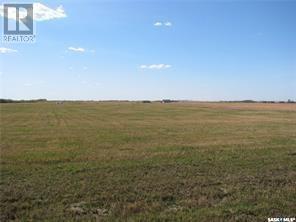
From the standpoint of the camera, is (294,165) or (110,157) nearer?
(294,165)

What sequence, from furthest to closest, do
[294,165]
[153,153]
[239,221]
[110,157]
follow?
[153,153]
[110,157]
[294,165]
[239,221]

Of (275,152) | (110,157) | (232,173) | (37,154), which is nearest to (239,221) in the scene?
(232,173)

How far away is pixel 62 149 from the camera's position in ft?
50.9

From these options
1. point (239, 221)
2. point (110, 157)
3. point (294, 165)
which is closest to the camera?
point (239, 221)

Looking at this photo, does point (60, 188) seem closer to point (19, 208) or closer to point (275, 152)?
point (19, 208)

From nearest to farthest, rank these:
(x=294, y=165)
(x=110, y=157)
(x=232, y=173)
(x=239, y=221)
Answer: (x=239, y=221) < (x=232, y=173) < (x=294, y=165) < (x=110, y=157)

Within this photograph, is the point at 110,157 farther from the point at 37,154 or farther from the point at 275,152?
the point at 275,152

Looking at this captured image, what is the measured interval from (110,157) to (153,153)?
6.29 ft

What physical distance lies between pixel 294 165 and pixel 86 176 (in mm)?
6924

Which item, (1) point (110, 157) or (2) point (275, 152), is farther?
(2) point (275, 152)

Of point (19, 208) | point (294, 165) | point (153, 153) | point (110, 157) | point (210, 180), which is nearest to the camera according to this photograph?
point (19, 208)

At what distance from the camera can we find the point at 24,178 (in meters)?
9.69

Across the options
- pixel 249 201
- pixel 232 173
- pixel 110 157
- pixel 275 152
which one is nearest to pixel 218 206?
pixel 249 201

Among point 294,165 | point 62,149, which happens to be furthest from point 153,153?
point 294,165
